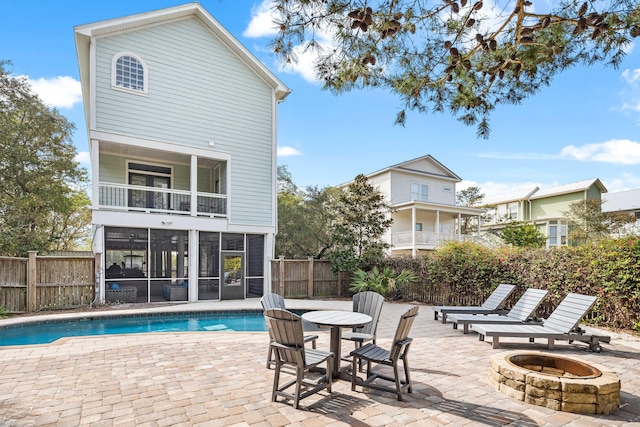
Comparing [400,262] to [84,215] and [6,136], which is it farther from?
[84,215]

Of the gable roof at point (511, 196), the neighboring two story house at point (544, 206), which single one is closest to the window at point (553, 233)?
the neighboring two story house at point (544, 206)

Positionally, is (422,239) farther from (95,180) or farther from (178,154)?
(95,180)

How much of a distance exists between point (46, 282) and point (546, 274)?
13980 mm

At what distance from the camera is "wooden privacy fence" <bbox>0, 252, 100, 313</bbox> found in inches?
399

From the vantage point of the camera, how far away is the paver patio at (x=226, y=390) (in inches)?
136

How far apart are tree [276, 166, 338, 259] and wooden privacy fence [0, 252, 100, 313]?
8577 mm

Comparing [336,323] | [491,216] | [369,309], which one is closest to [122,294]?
[369,309]

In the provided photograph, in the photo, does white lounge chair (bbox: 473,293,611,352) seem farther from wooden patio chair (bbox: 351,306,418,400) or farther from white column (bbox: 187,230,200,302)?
white column (bbox: 187,230,200,302)

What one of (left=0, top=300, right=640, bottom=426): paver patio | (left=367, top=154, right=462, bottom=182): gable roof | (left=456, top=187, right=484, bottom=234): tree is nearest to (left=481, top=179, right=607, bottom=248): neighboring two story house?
(left=456, top=187, right=484, bottom=234): tree

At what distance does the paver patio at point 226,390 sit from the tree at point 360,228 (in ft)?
27.0

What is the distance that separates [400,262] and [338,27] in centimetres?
1085

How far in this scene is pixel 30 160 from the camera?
14.0 meters

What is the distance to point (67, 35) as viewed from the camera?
1168cm

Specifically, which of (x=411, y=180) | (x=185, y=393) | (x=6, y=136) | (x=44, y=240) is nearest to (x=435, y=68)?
(x=185, y=393)
